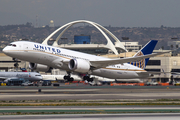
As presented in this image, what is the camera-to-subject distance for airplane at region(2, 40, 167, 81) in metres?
51.9

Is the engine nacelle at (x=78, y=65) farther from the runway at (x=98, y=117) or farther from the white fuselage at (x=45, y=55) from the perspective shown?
the runway at (x=98, y=117)

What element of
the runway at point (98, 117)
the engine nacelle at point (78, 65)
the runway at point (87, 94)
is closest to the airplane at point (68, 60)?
the engine nacelle at point (78, 65)

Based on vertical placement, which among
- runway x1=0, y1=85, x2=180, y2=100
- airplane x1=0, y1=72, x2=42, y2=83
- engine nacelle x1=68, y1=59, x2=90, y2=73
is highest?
engine nacelle x1=68, y1=59, x2=90, y2=73

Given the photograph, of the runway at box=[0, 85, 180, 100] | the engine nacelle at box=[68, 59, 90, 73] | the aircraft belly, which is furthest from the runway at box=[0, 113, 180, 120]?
the aircraft belly

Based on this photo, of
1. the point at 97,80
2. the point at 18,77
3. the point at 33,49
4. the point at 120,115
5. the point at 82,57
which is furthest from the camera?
the point at 18,77

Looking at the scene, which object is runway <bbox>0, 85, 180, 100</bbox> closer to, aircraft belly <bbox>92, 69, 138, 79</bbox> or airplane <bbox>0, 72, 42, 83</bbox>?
aircraft belly <bbox>92, 69, 138, 79</bbox>

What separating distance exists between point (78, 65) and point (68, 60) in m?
2.19

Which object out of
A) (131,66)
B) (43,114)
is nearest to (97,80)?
(131,66)

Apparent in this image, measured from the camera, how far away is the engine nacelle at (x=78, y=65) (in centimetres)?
5464

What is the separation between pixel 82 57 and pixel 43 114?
1155 inches

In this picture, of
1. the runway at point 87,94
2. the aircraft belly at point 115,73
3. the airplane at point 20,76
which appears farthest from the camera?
the airplane at point 20,76

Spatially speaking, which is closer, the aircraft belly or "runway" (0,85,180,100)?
"runway" (0,85,180,100)

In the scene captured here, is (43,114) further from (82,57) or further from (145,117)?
(82,57)

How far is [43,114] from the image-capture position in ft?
96.5
